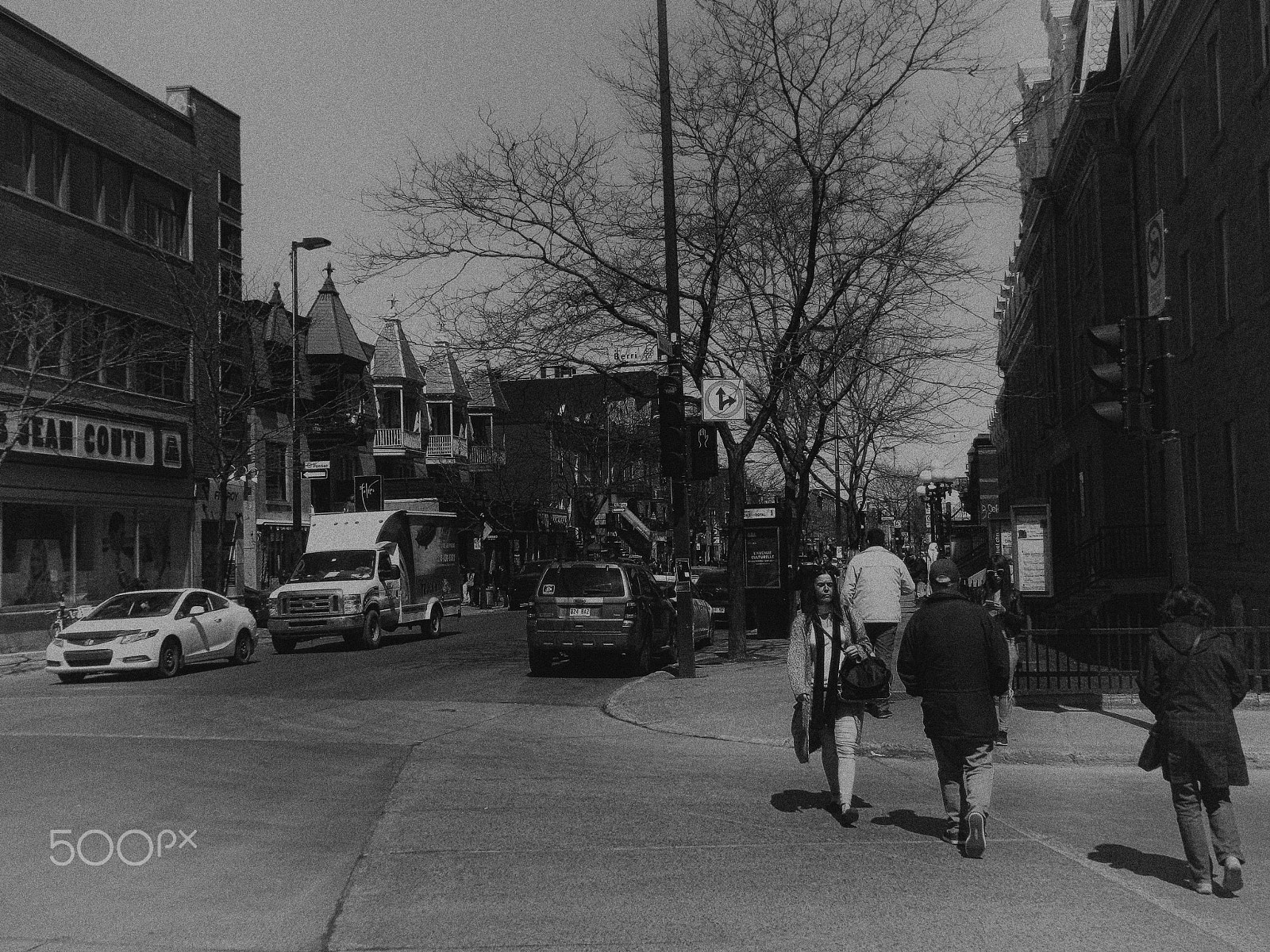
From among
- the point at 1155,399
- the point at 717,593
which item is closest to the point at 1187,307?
the point at 717,593

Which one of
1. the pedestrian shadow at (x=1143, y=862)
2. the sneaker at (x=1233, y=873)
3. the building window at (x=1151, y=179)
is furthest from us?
the building window at (x=1151, y=179)

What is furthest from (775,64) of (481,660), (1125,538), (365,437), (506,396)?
(506,396)

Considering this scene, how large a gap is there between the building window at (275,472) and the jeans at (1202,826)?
37.9 metres

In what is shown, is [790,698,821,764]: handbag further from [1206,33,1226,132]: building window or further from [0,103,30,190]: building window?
[0,103,30,190]: building window

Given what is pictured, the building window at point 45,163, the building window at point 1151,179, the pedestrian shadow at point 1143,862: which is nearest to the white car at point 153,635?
the building window at point 45,163

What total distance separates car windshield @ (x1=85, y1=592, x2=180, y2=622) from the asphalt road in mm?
7278

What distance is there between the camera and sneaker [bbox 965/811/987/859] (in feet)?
24.4

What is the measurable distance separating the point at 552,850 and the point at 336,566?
783 inches

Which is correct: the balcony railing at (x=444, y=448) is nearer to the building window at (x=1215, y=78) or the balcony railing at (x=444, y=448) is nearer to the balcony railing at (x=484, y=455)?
the balcony railing at (x=484, y=455)

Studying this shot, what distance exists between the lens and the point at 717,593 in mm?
31750

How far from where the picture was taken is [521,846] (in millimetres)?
7934

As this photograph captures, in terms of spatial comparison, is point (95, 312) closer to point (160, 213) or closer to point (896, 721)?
point (160, 213)

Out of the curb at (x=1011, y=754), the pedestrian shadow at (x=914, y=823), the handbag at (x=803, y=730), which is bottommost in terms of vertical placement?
the curb at (x=1011, y=754)

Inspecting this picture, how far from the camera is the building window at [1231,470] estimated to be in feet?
66.2
